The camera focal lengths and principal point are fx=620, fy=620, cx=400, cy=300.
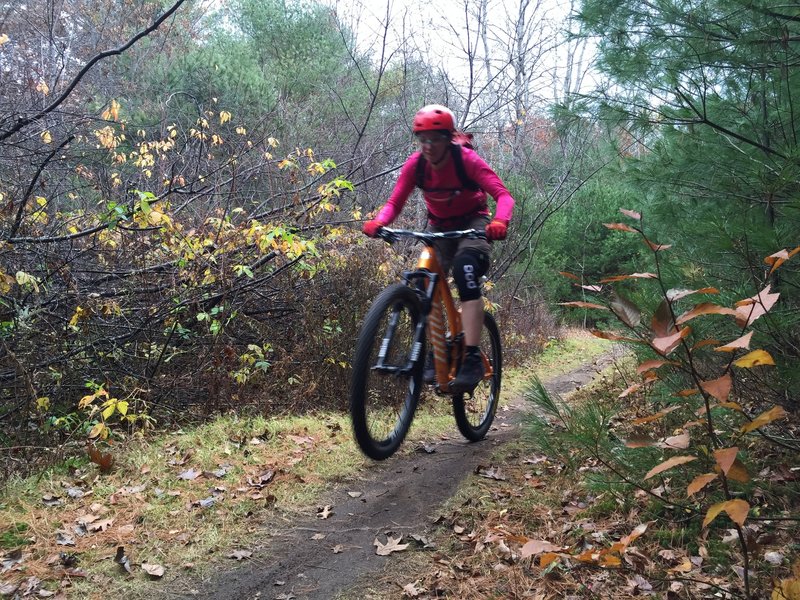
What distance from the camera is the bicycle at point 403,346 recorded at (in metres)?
4.17

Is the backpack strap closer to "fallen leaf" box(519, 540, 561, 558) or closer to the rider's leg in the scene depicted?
the rider's leg

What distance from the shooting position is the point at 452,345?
192 inches

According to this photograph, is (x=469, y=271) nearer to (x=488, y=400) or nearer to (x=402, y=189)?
(x=402, y=189)

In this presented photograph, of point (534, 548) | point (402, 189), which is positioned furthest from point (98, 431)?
point (534, 548)

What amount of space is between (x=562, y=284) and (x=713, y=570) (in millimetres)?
13956

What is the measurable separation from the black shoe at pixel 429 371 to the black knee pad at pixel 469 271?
522 mm

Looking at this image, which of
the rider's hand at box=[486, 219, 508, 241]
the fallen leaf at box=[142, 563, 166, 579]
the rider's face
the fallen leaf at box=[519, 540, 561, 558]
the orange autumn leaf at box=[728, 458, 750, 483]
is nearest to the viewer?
the orange autumn leaf at box=[728, 458, 750, 483]

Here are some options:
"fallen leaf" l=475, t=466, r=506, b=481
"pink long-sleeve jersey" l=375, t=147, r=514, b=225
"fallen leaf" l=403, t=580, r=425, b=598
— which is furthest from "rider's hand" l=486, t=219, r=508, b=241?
"fallen leaf" l=403, t=580, r=425, b=598

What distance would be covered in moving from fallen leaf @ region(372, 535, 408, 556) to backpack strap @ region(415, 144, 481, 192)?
2.59 m

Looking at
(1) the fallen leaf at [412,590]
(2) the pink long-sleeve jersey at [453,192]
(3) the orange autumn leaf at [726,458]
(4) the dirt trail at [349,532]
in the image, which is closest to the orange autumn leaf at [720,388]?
(3) the orange autumn leaf at [726,458]

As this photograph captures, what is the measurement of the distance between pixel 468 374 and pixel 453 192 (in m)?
1.42

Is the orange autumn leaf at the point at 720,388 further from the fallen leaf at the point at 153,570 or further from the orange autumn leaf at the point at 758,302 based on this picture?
the fallen leaf at the point at 153,570

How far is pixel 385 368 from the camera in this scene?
4.23m

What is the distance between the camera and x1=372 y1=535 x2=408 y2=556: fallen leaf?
354 cm
